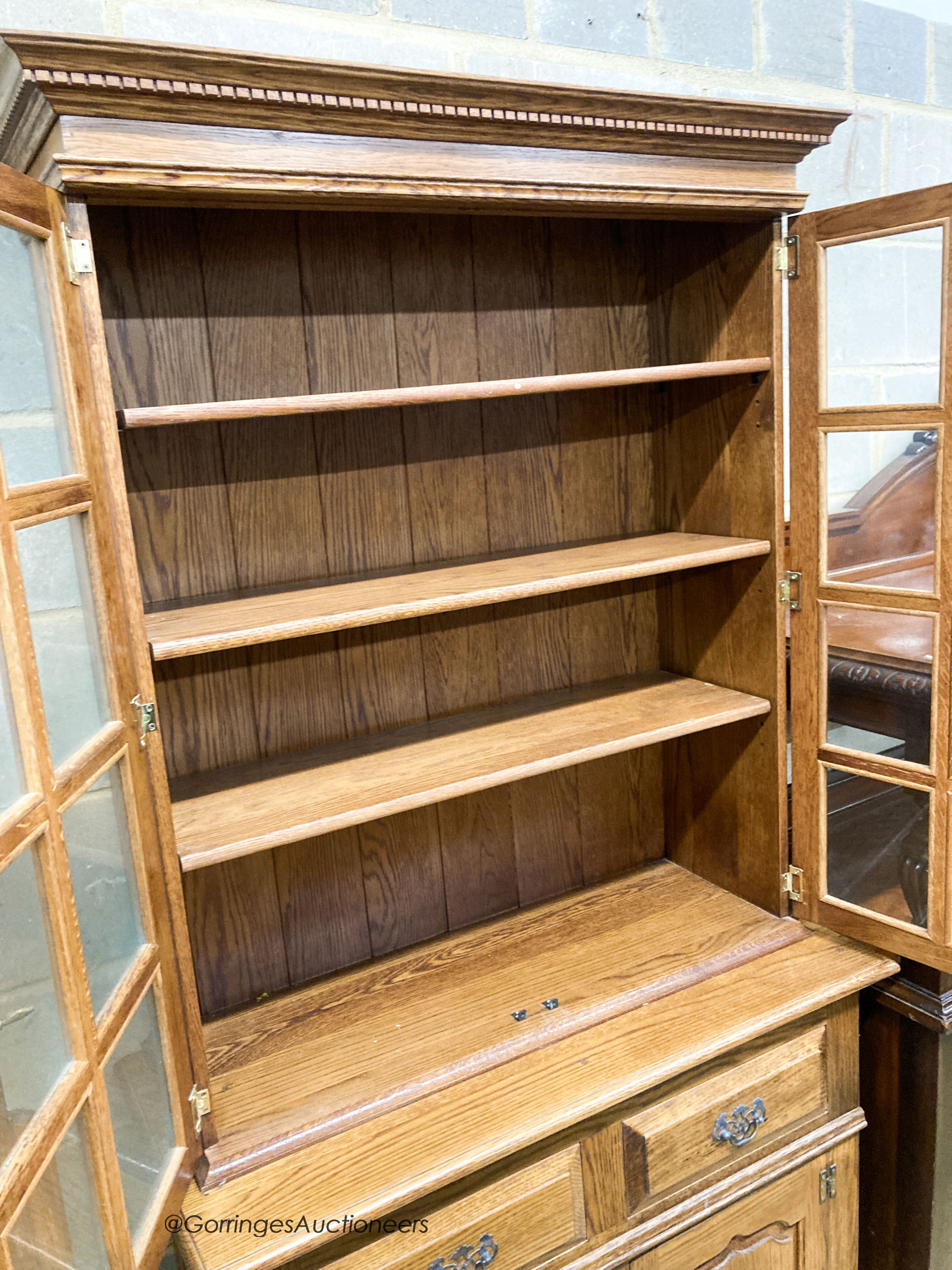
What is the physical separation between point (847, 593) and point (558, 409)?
23.7 inches

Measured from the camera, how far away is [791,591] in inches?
63.7

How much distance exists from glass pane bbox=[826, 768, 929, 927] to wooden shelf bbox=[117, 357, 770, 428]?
70 cm

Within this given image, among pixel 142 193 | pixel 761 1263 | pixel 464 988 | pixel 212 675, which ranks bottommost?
pixel 761 1263

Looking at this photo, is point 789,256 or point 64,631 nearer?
point 64,631

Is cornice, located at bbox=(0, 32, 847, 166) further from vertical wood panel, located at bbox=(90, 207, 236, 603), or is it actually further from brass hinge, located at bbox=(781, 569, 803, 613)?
brass hinge, located at bbox=(781, 569, 803, 613)

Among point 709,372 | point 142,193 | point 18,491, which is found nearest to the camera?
point 18,491

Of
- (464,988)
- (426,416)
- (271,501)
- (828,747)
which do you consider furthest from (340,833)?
(828,747)

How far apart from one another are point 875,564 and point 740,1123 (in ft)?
3.01

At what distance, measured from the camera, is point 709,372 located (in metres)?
1.51

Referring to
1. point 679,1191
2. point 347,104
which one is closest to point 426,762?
point 679,1191

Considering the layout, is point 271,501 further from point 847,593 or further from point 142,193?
point 847,593

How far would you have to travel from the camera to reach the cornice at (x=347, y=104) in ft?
3.26

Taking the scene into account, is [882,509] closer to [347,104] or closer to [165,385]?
[347,104]

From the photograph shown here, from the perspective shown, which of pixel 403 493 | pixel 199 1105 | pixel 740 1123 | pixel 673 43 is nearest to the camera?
pixel 199 1105
